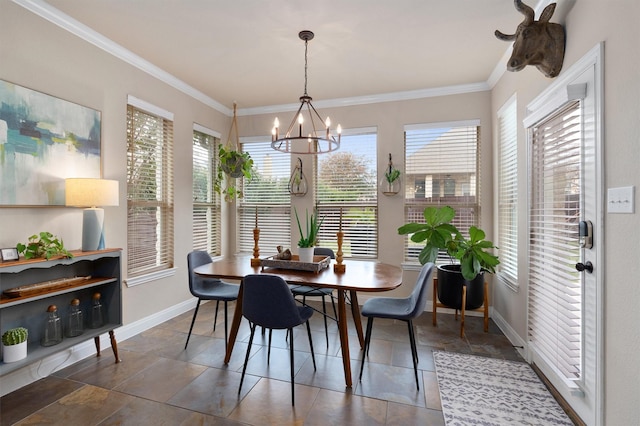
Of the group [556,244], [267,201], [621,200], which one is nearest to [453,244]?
[556,244]

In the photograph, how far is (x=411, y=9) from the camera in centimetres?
234

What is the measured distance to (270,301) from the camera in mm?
2057

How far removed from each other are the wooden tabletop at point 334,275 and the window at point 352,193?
1374 mm

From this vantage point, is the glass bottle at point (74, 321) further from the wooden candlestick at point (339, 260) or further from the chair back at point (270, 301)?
the wooden candlestick at point (339, 260)

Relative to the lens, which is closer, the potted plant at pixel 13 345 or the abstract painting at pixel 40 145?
the potted plant at pixel 13 345

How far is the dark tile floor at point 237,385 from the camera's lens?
1927 mm

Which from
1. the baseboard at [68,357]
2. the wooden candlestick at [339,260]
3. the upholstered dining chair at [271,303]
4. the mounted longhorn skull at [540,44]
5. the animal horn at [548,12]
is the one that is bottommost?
the baseboard at [68,357]

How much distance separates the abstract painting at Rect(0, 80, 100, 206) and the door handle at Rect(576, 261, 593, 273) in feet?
11.9

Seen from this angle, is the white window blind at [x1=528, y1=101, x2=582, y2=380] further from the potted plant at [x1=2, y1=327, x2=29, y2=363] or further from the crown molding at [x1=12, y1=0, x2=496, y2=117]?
the potted plant at [x1=2, y1=327, x2=29, y2=363]

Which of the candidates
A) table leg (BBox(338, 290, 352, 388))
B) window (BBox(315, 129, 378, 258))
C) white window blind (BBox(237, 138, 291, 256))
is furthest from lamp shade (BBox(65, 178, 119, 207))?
window (BBox(315, 129, 378, 258))

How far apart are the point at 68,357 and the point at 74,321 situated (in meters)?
0.37

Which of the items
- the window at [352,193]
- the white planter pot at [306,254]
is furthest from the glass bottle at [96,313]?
the window at [352,193]

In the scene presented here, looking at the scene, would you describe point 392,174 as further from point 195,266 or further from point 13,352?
point 13,352

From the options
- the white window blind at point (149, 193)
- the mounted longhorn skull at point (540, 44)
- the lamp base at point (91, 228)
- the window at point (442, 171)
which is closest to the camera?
the mounted longhorn skull at point (540, 44)
